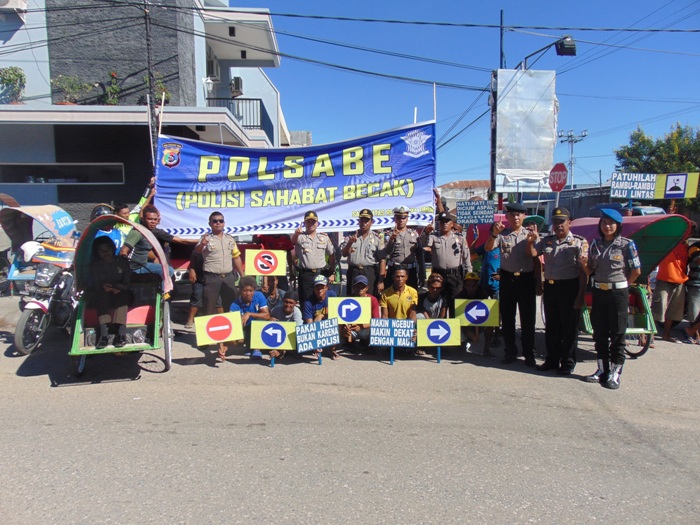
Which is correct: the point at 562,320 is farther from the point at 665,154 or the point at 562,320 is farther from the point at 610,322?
the point at 665,154

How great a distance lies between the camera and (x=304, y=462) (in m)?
3.51

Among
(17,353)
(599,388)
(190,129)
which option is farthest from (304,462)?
(190,129)

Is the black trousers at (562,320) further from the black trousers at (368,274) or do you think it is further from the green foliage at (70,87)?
the green foliage at (70,87)

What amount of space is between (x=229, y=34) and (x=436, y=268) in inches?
513

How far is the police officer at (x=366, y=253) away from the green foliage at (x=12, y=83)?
1129cm

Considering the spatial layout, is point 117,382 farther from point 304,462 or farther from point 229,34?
point 229,34

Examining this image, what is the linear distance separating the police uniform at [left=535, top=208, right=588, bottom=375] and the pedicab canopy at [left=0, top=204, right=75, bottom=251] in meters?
7.10

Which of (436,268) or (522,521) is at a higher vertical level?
(436,268)

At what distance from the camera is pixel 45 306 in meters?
6.24

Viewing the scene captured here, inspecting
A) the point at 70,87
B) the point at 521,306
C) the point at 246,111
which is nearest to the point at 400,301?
the point at 521,306

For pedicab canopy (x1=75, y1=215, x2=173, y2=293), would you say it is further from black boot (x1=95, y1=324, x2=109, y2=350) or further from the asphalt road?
the asphalt road

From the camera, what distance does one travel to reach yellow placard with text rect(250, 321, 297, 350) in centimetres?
592

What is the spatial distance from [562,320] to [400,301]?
6.53 feet

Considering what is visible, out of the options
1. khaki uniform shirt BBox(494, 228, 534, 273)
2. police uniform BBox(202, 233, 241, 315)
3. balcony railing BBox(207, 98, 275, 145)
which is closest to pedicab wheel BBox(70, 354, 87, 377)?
police uniform BBox(202, 233, 241, 315)
